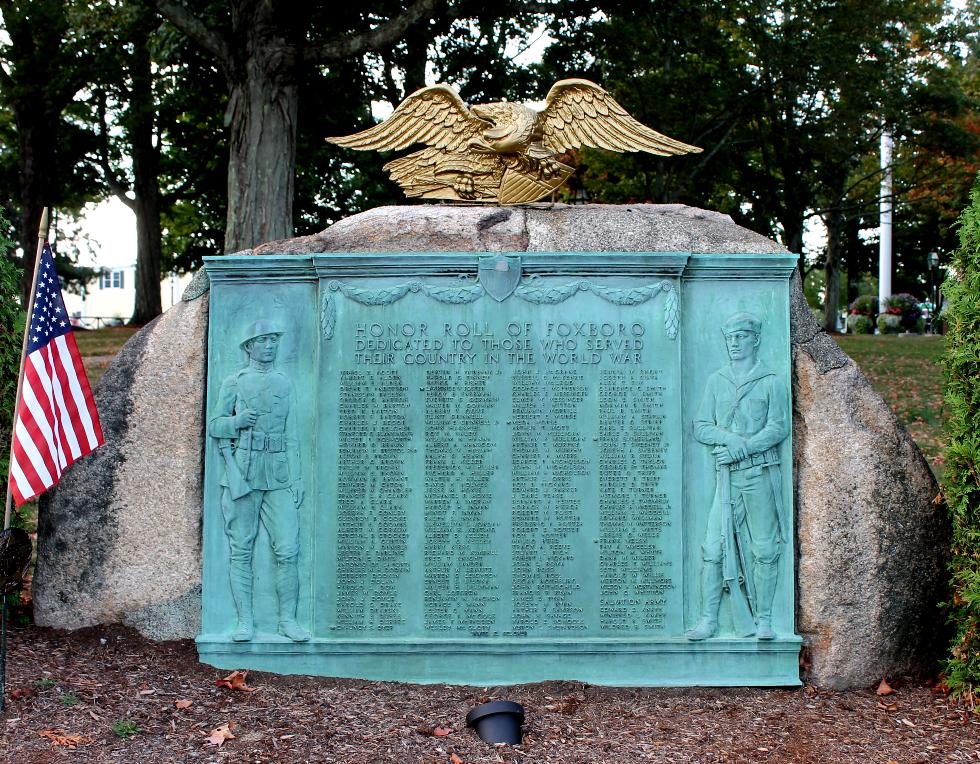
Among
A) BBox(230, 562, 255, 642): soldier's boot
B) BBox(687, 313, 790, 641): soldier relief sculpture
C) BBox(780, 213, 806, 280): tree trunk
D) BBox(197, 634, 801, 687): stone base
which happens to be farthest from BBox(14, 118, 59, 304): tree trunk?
BBox(687, 313, 790, 641): soldier relief sculpture

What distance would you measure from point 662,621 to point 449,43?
1663 centimetres

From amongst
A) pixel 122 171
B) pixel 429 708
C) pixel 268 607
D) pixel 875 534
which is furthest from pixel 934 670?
pixel 122 171

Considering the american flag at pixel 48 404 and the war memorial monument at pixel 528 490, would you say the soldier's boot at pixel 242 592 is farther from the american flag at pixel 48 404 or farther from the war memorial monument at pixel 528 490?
the american flag at pixel 48 404

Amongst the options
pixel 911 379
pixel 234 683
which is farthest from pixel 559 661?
pixel 911 379

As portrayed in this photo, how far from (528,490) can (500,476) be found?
0.62ft

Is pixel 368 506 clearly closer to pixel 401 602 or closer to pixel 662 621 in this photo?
pixel 401 602

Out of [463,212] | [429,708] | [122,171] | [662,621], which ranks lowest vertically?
[429,708]

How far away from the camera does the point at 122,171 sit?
88.8 feet

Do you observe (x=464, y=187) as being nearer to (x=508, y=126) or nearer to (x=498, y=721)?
(x=508, y=126)

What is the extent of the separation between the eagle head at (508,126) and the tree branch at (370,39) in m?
7.77

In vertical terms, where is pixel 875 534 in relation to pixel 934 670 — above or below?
above

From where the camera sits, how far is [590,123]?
6.60m

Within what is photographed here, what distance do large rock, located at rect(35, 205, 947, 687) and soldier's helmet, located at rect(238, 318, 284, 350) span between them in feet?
1.17

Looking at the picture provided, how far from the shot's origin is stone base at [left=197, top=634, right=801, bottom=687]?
5.78 metres
